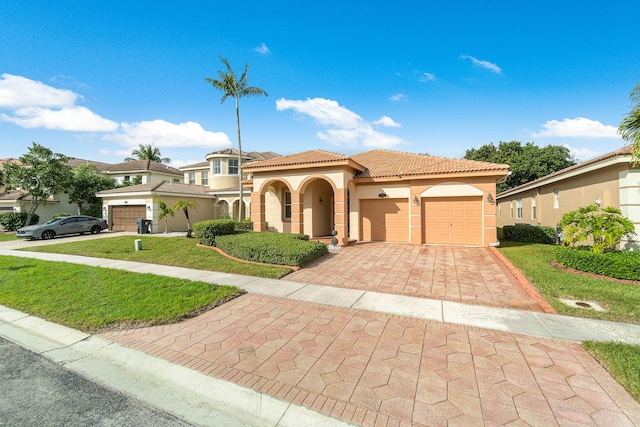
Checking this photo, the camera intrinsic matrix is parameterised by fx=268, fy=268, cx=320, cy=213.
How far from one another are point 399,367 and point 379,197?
39.4 ft

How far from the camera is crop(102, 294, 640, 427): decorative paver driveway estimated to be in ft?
9.11

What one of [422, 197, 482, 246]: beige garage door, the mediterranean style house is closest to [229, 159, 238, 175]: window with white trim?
the mediterranean style house

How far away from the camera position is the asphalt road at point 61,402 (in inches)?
110

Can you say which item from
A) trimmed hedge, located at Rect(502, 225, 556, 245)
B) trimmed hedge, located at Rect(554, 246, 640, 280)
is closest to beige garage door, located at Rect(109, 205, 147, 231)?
trimmed hedge, located at Rect(554, 246, 640, 280)

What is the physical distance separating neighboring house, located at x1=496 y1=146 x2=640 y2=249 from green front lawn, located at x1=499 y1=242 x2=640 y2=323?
3.95 m

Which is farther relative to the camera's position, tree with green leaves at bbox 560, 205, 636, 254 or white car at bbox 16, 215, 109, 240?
white car at bbox 16, 215, 109, 240

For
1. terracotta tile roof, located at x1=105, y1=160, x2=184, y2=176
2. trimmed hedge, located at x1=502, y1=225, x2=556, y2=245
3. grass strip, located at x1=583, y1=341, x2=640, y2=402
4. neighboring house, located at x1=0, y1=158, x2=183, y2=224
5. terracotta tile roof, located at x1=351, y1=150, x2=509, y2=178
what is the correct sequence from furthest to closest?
terracotta tile roof, located at x1=105, y1=160, x2=184, y2=176 → neighboring house, located at x1=0, y1=158, x2=183, y2=224 → trimmed hedge, located at x1=502, y1=225, x2=556, y2=245 → terracotta tile roof, located at x1=351, y1=150, x2=509, y2=178 → grass strip, located at x1=583, y1=341, x2=640, y2=402

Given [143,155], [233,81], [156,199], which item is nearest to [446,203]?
[233,81]

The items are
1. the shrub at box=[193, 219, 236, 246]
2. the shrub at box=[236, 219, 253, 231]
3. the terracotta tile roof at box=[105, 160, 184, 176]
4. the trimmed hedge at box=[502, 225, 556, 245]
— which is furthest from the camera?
the terracotta tile roof at box=[105, 160, 184, 176]

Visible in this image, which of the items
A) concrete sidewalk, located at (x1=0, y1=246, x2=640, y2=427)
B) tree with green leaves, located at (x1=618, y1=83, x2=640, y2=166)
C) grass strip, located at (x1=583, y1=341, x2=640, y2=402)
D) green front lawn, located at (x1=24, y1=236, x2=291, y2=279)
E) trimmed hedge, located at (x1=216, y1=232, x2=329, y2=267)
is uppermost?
tree with green leaves, located at (x1=618, y1=83, x2=640, y2=166)

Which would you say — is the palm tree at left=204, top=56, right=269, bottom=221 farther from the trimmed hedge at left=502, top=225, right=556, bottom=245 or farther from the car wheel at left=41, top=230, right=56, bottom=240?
the trimmed hedge at left=502, top=225, right=556, bottom=245

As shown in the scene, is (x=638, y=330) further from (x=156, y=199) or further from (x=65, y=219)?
(x=65, y=219)

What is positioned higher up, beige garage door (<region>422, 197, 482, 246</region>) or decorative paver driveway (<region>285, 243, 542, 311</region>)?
beige garage door (<region>422, 197, 482, 246</region>)

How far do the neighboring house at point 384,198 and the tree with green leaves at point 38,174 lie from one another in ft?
62.0
